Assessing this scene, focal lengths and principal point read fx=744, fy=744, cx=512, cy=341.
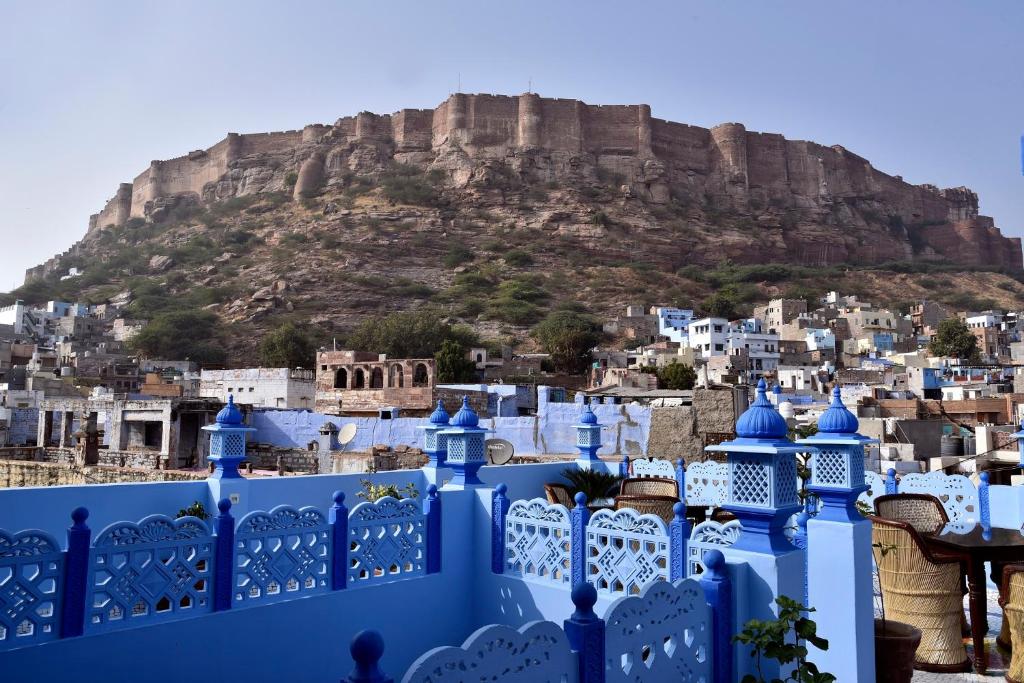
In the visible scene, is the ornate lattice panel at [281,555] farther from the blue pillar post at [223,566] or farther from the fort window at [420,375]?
the fort window at [420,375]

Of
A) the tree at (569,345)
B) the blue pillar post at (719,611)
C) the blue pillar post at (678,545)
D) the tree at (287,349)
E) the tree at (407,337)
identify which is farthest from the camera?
the tree at (287,349)

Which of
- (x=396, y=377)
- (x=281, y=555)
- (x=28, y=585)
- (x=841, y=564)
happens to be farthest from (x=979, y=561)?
(x=396, y=377)

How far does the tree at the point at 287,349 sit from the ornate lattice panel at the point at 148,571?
37885 mm

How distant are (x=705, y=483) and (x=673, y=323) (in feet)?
134

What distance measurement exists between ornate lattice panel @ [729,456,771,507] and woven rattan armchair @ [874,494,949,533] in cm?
239

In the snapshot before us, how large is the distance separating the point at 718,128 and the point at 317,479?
74.6 metres

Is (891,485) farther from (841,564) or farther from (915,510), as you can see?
(841,564)

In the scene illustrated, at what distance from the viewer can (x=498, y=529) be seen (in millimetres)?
5598

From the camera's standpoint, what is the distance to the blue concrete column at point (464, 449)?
6.22 metres

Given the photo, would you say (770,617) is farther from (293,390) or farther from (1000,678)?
(293,390)

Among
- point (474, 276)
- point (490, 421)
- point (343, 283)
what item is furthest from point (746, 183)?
point (490, 421)

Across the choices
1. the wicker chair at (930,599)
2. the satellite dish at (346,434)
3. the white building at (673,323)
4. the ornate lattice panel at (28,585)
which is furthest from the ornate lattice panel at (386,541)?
the white building at (673,323)

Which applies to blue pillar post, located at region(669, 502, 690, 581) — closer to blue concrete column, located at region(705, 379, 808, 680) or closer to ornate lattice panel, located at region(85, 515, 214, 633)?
blue concrete column, located at region(705, 379, 808, 680)

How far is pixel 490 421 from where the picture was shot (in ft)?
47.8
